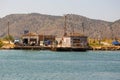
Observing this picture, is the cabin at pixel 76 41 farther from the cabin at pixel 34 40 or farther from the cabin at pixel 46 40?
the cabin at pixel 46 40

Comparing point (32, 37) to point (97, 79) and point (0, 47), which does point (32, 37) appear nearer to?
point (0, 47)

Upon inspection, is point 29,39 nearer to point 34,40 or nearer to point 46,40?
point 34,40

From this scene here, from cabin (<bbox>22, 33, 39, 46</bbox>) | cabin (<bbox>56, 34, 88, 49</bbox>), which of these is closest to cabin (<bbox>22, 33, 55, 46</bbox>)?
cabin (<bbox>22, 33, 39, 46</bbox>)

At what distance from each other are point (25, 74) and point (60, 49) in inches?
3098

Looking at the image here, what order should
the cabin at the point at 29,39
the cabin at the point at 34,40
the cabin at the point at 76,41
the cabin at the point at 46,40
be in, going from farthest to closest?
the cabin at the point at 46,40
the cabin at the point at 34,40
the cabin at the point at 29,39
the cabin at the point at 76,41

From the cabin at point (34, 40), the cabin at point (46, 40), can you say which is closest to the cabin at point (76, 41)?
the cabin at point (34, 40)

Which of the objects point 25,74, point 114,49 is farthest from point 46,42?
point 25,74

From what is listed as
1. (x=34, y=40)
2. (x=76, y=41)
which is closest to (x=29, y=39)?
(x=34, y=40)

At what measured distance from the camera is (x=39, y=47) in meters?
148

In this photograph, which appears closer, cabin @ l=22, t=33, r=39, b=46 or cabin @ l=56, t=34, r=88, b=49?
cabin @ l=56, t=34, r=88, b=49

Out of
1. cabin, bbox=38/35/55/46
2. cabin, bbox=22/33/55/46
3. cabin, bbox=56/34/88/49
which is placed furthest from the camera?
cabin, bbox=38/35/55/46

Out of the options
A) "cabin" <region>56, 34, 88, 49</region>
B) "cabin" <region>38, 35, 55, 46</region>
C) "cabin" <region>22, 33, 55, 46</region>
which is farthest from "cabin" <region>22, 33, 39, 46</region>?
"cabin" <region>56, 34, 88, 49</region>

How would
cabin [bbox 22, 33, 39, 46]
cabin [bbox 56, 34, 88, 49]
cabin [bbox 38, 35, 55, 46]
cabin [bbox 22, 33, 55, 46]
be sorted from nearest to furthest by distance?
cabin [bbox 56, 34, 88, 49], cabin [bbox 22, 33, 39, 46], cabin [bbox 22, 33, 55, 46], cabin [bbox 38, 35, 55, 46]

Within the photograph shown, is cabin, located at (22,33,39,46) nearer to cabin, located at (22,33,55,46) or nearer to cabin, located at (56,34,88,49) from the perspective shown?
cabin, located at (22,33,55,46)
